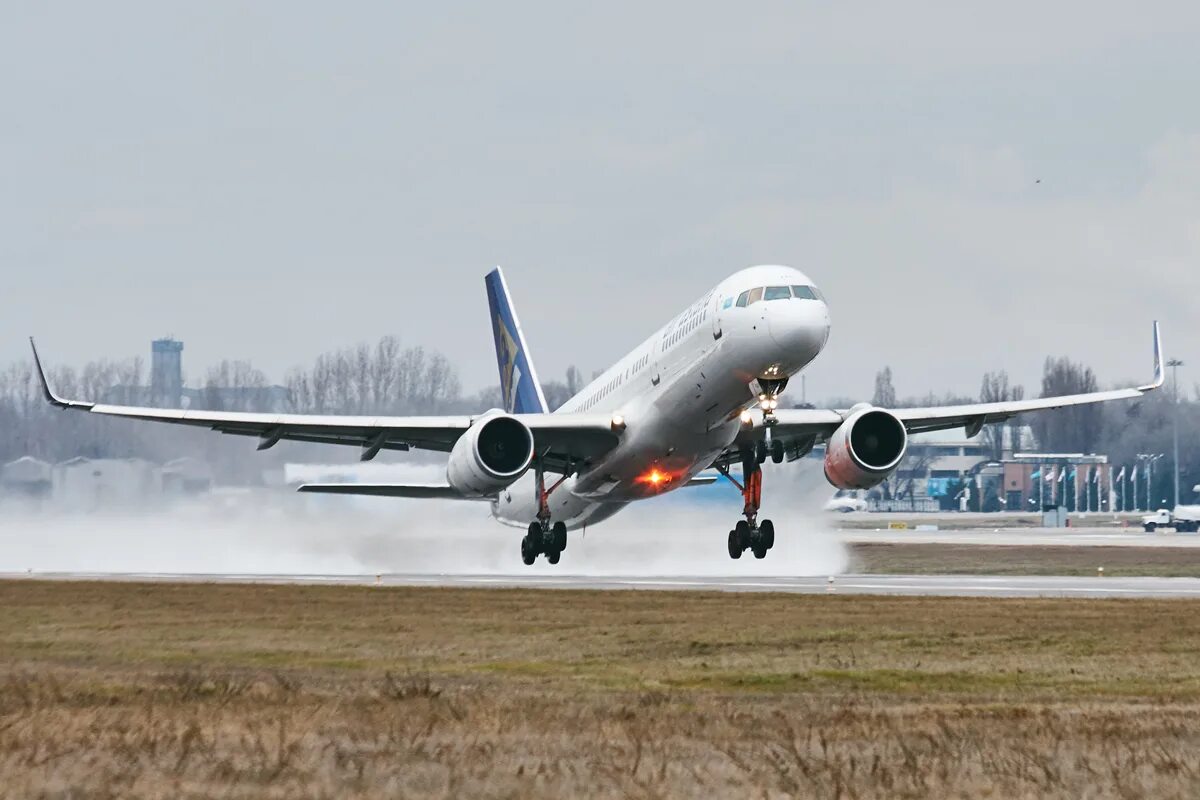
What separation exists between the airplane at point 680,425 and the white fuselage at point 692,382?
38 mm

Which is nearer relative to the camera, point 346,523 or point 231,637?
point 231,637

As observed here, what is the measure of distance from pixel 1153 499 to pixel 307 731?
146 meters

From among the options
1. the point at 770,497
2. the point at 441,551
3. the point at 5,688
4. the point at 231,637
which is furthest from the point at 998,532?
the point at 5,688

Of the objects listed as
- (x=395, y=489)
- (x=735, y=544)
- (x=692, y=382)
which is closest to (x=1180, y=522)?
(x=395, y=489)

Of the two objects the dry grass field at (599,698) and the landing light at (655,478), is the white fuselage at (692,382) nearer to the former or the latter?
the landing light at (655,478)

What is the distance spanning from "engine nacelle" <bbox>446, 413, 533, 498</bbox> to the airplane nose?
7.38 m

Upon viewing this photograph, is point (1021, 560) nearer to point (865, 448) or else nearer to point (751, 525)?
point (751, 525)

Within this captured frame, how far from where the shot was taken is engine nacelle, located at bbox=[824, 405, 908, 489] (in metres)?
38.6

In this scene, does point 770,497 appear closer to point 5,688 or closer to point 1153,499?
point 5,688

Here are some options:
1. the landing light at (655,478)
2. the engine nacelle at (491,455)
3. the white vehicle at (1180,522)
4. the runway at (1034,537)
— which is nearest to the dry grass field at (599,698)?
the engine nacelle at (491,455)

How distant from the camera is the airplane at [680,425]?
114ft

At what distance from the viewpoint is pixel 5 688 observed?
69.2 feet

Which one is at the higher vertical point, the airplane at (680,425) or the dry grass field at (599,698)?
the airplane at (680,425)

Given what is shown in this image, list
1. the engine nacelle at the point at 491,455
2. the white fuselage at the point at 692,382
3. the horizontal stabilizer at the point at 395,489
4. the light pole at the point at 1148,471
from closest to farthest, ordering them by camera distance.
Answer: the white fuselage at the point at 692,382 < the engine nacelle at the point at 491,455 < the horizontal stabilizer at the point at 395,489 < the light pole at the point at 1148,471
